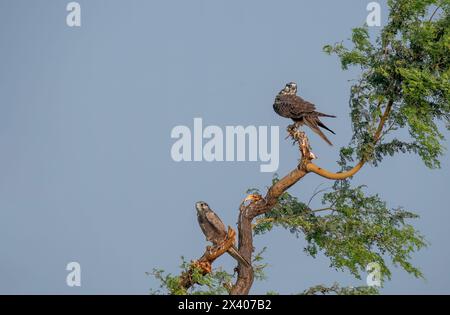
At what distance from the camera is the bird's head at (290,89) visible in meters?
22.7

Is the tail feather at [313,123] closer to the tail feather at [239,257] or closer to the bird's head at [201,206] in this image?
the bird's head at [201,206]

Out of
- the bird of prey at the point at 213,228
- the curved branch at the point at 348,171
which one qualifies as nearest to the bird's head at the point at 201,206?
the bird of prey at the point at 213,228

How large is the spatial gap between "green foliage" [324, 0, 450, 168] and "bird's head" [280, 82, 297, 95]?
2.79 feet

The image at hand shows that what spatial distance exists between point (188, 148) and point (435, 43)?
7.54 meters

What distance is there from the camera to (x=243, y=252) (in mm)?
22391

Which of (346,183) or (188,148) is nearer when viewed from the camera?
(346,183)

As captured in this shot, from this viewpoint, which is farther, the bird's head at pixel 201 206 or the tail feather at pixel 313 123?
the bird's head at pixel 201 206

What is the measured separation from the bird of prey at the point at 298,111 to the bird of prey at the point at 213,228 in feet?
6.71

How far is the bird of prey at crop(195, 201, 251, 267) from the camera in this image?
22250 millimetres
